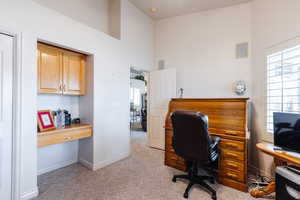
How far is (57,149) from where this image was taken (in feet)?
8.97

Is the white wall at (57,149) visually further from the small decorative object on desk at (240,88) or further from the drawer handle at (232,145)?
the small decorative object on desk at (240,88)

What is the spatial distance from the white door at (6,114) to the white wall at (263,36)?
3684mm

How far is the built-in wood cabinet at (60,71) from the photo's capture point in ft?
7.51

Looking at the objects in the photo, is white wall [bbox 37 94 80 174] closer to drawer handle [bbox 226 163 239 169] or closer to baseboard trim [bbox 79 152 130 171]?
baseboard trim [bbox 79 152 130 171]

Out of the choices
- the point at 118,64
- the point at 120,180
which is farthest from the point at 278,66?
the point at 120,180

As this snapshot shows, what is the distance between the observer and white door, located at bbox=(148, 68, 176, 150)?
386cm

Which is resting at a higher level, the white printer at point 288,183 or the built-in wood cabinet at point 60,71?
the built-in wood cabinet at point 60,71

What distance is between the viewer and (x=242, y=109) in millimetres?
2326

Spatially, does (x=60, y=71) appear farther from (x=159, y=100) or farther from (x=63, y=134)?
(x=159, y=100)

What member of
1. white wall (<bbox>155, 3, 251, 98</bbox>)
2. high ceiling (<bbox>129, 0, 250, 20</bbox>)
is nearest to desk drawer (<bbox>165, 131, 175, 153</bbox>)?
white wall (<bbox>155, 3, 251, 98</bbox>)

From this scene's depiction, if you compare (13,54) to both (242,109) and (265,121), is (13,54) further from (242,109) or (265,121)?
(265,121)

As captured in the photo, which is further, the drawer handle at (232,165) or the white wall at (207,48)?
the white wall at (207,48)

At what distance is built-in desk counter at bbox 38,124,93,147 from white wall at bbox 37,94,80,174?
49cm

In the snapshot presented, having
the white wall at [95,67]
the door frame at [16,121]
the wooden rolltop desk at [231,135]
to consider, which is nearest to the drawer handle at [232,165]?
the wooden rolltop desk at [231,135]
